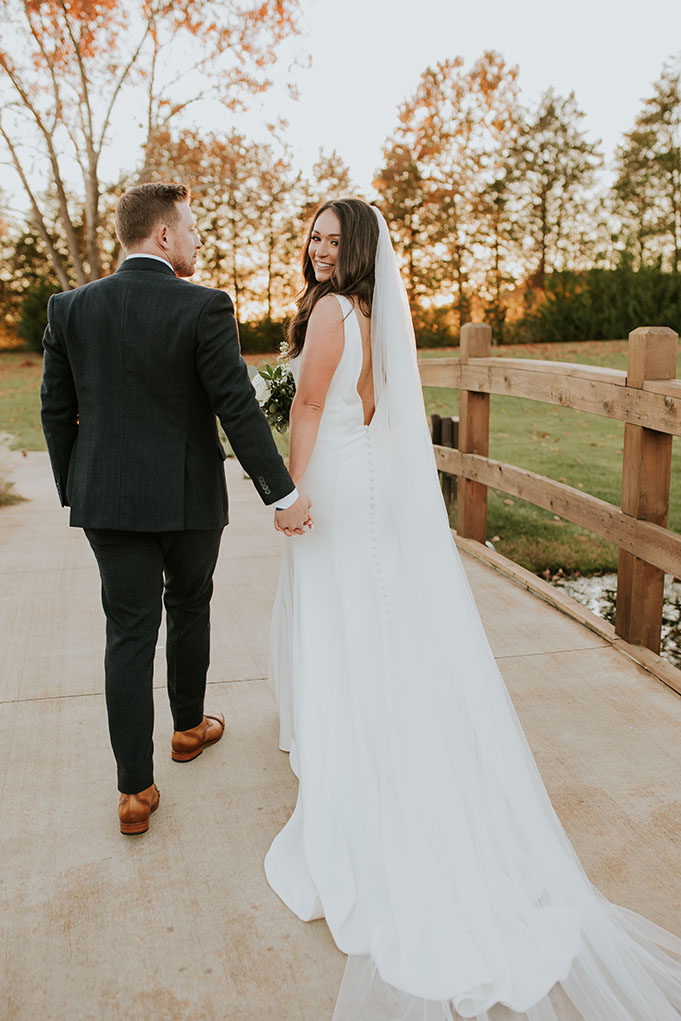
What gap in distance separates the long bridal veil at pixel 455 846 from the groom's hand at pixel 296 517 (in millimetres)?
273

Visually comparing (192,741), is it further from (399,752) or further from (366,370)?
(366,370)

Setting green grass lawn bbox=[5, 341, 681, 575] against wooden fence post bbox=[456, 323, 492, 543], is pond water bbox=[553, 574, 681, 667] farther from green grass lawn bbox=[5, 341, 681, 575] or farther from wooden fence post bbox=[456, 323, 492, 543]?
wooden fence post bbox=[456, 323, 492, 543]

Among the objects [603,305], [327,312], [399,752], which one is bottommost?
[399,752]

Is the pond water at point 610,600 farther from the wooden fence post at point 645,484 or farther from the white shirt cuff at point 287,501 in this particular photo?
the white shirt cuff at point 287,501

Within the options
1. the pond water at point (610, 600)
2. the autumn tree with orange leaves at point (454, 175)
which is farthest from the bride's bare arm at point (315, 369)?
the autumn tree with orange leaves at point (454, 175)

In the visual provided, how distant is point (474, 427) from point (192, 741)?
3416 mm

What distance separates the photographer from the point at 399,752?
250 cm

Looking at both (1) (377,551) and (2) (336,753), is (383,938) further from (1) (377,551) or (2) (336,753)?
(1) (377,551)

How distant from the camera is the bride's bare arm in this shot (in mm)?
2656

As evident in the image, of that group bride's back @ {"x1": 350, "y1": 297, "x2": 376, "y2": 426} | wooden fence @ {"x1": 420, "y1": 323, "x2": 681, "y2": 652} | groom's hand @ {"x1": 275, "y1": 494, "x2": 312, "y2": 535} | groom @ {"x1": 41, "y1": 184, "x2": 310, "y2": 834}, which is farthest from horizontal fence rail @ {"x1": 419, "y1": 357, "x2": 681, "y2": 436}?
groom @ {"x1": 41, "y1": 184, "x2": 310, "y2": 834}

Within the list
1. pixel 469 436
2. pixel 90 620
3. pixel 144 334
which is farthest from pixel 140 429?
pixel 469 436

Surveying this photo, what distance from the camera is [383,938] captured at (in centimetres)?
213

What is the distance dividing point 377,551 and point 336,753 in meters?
0.61

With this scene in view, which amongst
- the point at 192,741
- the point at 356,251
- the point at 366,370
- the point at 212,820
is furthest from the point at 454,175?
the point at 212,820
